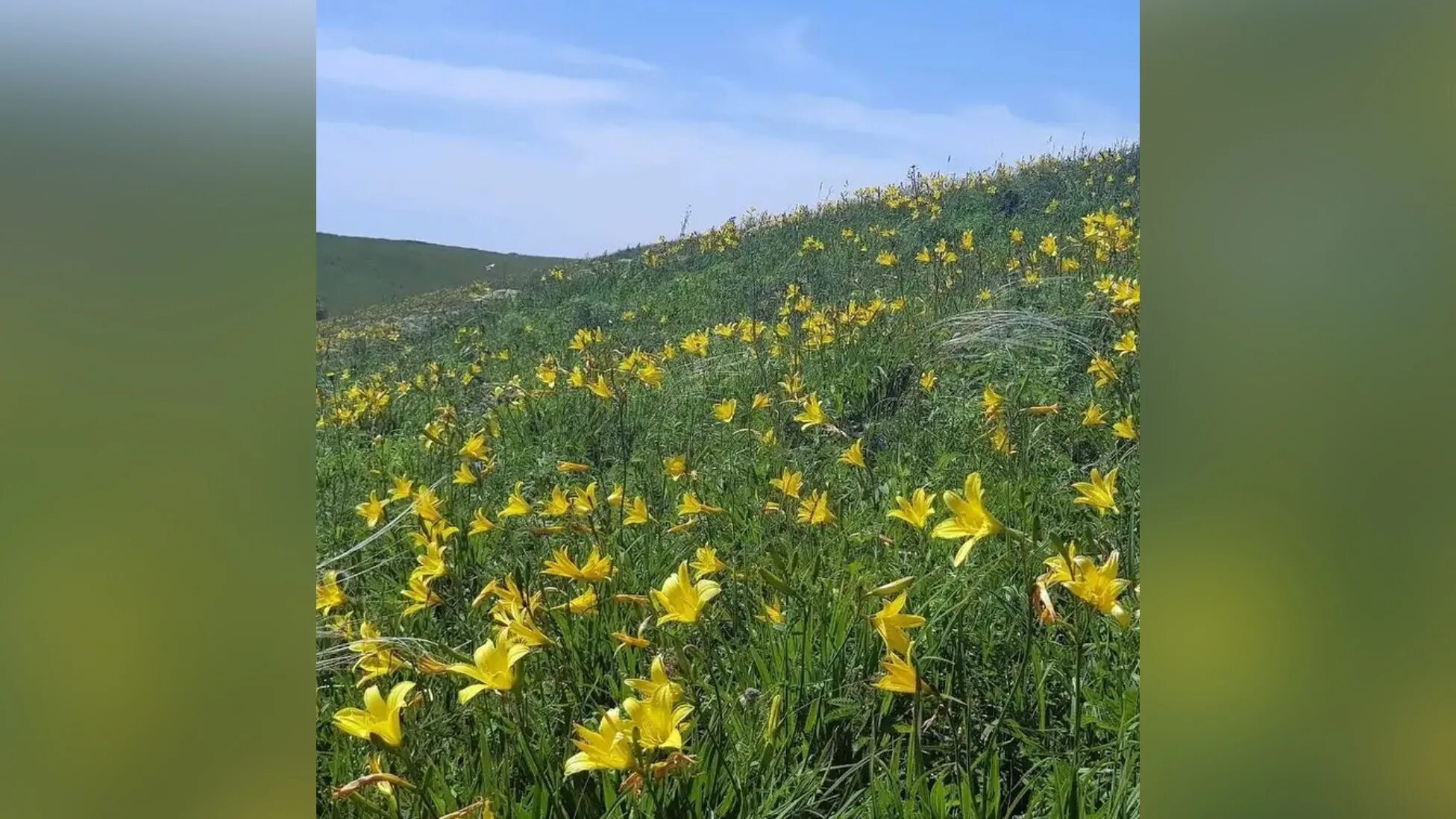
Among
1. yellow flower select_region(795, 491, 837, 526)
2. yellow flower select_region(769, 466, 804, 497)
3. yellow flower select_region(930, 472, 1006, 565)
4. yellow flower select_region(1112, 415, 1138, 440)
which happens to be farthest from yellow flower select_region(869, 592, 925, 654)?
yellow flower select_region(1112, 415, 1138, 440)

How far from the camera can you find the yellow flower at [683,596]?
1502mm

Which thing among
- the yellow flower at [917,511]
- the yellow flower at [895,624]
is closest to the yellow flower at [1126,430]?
the yellow flower at [917,511]

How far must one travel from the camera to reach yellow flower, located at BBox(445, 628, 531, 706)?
131 centimetres

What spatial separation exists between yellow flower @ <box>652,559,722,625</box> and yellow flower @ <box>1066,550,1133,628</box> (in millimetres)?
534

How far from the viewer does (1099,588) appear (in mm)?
1298

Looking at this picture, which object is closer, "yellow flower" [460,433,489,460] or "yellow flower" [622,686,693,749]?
"yellow flower" [622,686,693,749]

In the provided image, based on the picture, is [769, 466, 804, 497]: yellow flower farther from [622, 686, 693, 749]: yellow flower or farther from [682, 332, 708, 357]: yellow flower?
[682, 332, 708, 357]: yellow flower
